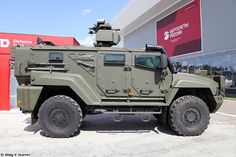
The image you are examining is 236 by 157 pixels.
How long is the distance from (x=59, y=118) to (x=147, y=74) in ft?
8.25

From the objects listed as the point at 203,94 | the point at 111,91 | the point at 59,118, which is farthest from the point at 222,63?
the point at 59,118

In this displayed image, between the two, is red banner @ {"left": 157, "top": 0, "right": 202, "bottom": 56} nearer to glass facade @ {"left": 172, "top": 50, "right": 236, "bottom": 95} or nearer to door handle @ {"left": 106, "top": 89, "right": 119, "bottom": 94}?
glass facade @ {"left": 172, "top": 50, "right": 236, "bottom": 95}

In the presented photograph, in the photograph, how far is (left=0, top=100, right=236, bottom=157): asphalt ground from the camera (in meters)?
6.17

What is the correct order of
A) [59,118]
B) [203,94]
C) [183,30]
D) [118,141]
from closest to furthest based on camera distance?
[118,141], [59,118], [203,94], [183,30]

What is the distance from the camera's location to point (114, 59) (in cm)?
790

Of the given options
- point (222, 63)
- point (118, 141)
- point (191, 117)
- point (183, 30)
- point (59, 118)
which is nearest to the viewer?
point (118, 141)

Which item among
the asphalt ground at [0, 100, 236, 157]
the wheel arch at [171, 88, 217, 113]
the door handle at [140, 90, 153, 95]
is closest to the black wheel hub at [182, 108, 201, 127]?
the asphalt ground at [0, 100, 236, 157]

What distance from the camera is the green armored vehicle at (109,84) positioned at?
7.49 metres

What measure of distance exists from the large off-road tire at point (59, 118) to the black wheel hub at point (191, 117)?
Answer: 8.89 feet

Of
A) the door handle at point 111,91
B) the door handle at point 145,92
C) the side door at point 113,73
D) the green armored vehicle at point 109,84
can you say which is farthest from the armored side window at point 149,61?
the door handle at point 111,91

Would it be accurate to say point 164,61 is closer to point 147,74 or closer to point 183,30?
point 147,74

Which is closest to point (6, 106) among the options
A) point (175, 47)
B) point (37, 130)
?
point (37, 130)

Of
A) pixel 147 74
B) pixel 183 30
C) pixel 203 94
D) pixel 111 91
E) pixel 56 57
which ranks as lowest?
pixel 203 94

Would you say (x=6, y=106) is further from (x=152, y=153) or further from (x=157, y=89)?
(x=152, y=153)
